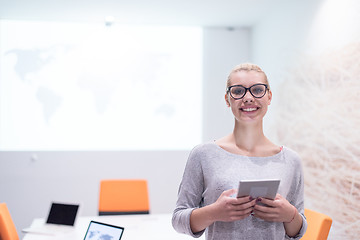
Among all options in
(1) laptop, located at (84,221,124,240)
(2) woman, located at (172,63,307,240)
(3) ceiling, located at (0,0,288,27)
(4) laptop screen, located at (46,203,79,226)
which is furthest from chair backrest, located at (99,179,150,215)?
(2) woman, located at (172,63,307,240)

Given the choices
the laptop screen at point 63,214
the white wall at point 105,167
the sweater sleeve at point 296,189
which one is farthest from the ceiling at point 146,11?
the sweater sleeve at point 296,189

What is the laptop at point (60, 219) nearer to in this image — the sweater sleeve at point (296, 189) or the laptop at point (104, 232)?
the laptop at point (104, 232)

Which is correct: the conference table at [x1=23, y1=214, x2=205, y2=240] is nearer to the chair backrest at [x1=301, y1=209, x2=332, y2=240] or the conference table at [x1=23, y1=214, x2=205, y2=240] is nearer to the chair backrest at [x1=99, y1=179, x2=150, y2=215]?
the chair backrest at [x1=99, y1=179, x2=150, y2=215]

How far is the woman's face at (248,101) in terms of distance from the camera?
1.37m

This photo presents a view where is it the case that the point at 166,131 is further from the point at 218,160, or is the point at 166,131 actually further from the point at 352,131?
the point at 218,160

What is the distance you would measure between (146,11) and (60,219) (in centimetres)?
280

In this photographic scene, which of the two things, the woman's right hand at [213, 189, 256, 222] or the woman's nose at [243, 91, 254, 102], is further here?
the woman's nose at [243, 91, 254, 102]

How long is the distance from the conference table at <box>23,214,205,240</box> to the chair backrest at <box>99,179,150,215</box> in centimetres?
47

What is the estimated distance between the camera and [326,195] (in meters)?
3.60

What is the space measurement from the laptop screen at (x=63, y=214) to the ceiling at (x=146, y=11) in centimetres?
240

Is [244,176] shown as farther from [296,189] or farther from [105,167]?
[105,167]

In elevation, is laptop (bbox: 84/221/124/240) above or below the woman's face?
below

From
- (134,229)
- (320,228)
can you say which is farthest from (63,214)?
(320,228)

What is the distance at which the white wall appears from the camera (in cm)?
511
